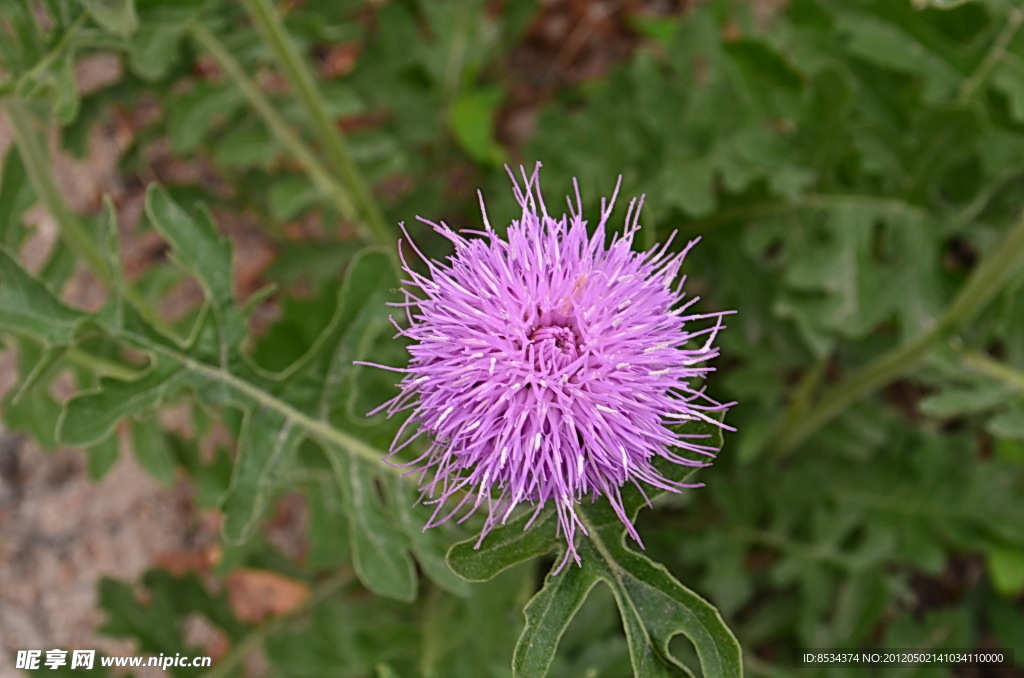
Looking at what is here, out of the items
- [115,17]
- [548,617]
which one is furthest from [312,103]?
[548,617]

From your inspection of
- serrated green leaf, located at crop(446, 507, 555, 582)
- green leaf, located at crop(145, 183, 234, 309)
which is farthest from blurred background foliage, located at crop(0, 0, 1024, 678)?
serrated green leaf, located at crop(446, 507, 555, 582)

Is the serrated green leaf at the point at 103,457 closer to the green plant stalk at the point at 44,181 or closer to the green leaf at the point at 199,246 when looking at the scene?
the green plant stalk at the point at 44,181

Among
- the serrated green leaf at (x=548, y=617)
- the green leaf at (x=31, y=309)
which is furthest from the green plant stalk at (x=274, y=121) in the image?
the serrated green leaf at (x=548, y=617)

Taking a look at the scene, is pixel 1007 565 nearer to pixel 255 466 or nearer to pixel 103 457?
pixel 255 466

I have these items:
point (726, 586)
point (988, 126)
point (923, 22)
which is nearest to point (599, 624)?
point (726, 586)

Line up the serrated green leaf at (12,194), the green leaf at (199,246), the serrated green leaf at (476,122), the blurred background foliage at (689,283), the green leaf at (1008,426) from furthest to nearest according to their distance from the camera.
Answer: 1. the serrated green leaf at (476,122)
2. the serrated green leaf at (12,194)
3. the green leaf at (1008,426)
4. the blurred background foliage at (689,283)
5. the green leaf at (199,246)

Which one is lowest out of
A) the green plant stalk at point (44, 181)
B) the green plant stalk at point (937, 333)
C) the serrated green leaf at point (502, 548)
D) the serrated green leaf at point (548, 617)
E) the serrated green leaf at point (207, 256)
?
the serrated green leaf at point (548, 617)

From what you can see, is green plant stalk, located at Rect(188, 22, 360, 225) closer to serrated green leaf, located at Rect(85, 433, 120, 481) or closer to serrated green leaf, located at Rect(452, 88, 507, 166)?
serrated green leaf, located at Rect(452, 88, 507, 166)
